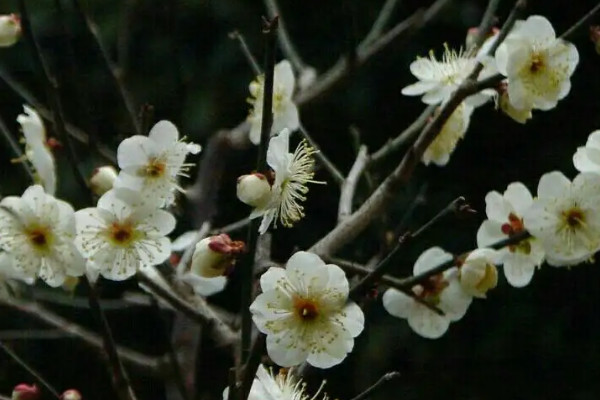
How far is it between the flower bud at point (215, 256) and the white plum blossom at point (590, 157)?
0.31 meters

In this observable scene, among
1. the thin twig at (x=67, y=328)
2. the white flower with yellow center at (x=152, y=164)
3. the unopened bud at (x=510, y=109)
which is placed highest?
the white flower with yellow center at (x=152, y=164)

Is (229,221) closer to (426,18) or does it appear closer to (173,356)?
(426,18)

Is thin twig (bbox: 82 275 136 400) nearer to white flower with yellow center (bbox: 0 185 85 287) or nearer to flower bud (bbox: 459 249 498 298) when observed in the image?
white flower with yellow center (bbox: 0 185 85 287)

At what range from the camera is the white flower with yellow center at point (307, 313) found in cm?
79

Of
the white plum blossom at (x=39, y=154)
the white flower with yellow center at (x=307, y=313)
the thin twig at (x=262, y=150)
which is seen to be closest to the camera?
the thin twig at (x=262, y=150)

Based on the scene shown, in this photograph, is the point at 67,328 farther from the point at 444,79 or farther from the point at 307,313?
the point at 444,79

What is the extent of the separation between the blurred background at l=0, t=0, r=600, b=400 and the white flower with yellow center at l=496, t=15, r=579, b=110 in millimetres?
955

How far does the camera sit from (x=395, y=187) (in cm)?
99

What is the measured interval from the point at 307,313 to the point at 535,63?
35 cm

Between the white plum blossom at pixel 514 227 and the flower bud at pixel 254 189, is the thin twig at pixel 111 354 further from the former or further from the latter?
the white plum blossom at pixel 514 227

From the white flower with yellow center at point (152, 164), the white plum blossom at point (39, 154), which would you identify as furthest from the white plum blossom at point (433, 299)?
the white plum blossom at point (39, 154)

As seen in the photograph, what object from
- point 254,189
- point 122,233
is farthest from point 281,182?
point 122,233

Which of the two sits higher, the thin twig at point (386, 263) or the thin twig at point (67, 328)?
the thin twig at point (386, 263)

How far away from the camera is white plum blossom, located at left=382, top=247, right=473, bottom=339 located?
36.5 inches
